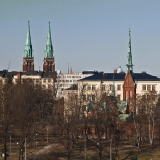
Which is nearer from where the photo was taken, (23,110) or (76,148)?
(76,148)

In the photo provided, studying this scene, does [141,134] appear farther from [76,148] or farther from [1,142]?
[1,142]

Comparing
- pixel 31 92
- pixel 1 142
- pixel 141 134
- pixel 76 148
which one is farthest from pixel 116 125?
pixel 31 92

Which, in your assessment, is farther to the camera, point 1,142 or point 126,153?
point 1,142

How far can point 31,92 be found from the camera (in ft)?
407

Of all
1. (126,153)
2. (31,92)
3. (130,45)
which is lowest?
(126,153)

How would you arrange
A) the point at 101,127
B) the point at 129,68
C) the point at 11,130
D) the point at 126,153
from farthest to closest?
the point at 129,68, the point at 11,130, the point at 101,127, the point at 126,153

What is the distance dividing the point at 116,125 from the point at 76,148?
1017 cm

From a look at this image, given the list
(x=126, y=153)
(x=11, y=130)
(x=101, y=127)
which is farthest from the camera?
(x=11, y=130)

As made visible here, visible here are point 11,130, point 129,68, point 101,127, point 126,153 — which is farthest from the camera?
point 129,68

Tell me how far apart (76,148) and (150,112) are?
1392cm

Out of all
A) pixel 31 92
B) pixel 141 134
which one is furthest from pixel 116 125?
pixel 31 92

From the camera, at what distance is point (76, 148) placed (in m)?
86.8

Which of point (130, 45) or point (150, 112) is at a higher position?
point (130, 45)

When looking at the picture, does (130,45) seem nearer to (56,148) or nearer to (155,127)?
(155,127)
